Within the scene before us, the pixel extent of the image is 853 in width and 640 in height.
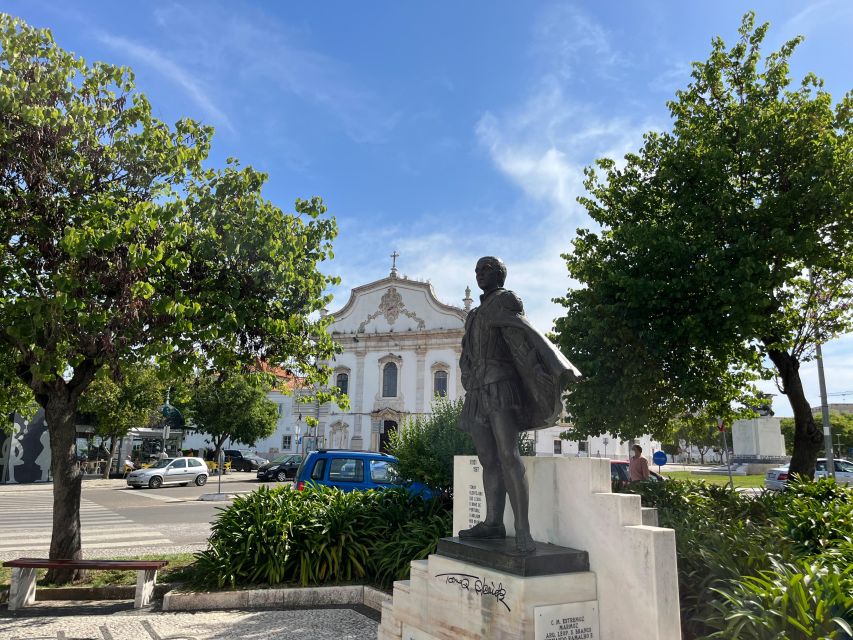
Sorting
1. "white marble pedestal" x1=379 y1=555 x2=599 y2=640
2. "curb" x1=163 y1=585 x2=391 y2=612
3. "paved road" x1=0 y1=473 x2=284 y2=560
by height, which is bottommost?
"paved road" x1=0 y1=473 x2=284 y2=560

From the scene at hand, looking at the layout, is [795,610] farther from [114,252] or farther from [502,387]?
[114,252]

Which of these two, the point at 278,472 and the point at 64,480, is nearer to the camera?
the point at 64,480

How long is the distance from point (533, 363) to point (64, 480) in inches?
258

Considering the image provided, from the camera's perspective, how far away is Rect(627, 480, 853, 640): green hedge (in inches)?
126

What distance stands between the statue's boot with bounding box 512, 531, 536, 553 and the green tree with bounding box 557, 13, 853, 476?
6906 millimetres

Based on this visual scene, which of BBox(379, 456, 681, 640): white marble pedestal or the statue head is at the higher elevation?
the statue head

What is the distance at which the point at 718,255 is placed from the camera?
10.1m

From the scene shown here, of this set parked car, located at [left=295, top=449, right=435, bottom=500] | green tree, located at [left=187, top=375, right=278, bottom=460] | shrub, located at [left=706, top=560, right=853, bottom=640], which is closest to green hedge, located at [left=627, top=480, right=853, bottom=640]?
shrub, located at [left=706, top=560, right=853, bottom=640]

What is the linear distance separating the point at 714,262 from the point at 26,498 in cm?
2231

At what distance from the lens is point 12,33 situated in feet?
22.3

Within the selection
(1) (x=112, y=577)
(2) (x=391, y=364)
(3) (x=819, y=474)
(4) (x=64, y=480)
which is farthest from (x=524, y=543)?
(2) (x=391, y=364)

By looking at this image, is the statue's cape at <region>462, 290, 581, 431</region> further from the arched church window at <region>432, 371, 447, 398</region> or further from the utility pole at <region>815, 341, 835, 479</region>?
the arched church window at <region>432, 371, 447, 398</region>

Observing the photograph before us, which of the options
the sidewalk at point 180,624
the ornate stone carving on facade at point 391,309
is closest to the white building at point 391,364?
the ornate stone carving on facade at point 391,309

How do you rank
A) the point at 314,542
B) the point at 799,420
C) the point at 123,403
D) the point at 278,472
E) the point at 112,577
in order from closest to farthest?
the point at 314,542 < the point at 112,577 < the point at 799,420 < the point at 123,403 < the point at 278,472
